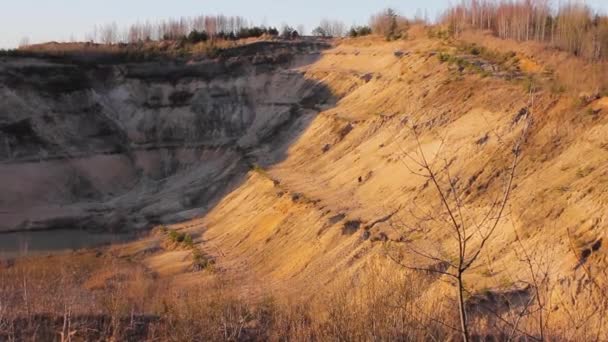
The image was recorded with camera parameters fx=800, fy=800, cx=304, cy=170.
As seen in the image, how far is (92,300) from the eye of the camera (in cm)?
1421


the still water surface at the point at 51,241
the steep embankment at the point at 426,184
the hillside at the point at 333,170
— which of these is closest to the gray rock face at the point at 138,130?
the hillside at the point at 333,170

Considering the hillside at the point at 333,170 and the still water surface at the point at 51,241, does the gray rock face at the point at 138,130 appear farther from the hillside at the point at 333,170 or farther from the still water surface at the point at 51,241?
the still water surface at the point at 51,241

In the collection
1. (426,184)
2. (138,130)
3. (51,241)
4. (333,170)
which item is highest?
(426,184)

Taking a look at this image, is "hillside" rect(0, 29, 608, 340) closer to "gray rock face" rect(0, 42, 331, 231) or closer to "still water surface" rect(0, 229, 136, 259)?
"gray rock face" rect(0, 42, 331, 231)

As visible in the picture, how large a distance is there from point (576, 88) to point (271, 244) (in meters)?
9.59

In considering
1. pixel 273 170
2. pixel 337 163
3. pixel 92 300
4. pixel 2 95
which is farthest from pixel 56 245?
pixel 92 300

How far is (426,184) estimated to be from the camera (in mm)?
20859

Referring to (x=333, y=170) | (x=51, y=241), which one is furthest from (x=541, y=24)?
(x=51, y=241)

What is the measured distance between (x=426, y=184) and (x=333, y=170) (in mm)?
9052

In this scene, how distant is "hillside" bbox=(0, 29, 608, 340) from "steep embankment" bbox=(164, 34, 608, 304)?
7cm

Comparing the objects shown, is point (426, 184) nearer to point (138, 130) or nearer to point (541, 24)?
point (541, 24)

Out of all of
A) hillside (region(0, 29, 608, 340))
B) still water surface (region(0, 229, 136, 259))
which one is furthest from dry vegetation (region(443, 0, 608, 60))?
still water surface (region(0, 229, 136, 259))

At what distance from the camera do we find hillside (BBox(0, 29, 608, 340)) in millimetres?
13594

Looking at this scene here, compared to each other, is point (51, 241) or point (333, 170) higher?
point (333, 170)
